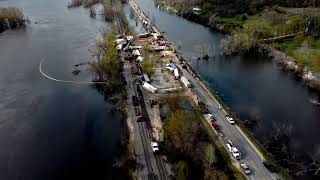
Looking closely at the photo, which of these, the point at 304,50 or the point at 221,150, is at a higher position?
the point at 304,50

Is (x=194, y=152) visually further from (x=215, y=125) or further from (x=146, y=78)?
(x=146, y=78)

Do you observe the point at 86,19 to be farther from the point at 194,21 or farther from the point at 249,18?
the point at 249,18

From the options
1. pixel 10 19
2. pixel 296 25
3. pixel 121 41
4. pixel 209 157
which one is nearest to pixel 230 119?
pixel 209 157

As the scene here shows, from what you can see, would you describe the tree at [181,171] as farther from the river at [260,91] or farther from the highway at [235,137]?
the river at [260,91]

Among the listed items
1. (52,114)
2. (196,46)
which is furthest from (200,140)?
(196,46)

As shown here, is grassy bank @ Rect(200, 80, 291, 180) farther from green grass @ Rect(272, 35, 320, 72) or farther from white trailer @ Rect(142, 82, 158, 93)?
green grass @ Rect(272, 35, 320, 72)

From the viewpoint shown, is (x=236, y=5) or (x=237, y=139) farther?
(x=236, y=5)
